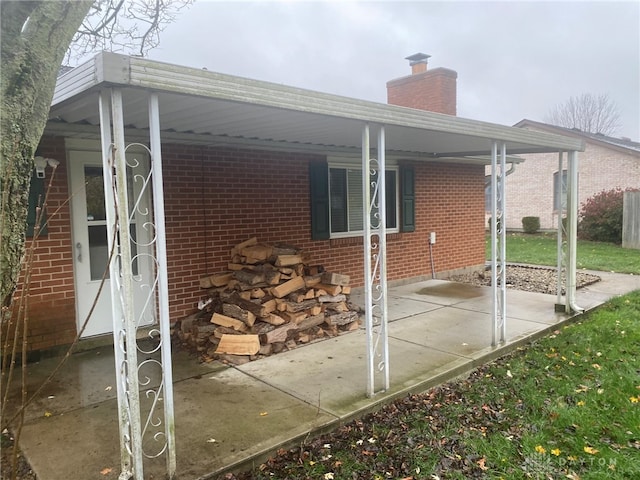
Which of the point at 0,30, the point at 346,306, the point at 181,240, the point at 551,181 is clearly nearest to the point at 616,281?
the point at 346,306

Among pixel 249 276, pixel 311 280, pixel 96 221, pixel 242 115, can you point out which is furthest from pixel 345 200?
pixel 242 115

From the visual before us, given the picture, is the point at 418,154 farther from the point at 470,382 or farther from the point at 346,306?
the point at 470,382

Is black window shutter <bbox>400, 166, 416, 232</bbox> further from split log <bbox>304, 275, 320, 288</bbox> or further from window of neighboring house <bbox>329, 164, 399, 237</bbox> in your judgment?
split log <bbox>304, 275, 320, 288</bbox>

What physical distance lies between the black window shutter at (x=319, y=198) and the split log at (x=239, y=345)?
→ 8.17ft

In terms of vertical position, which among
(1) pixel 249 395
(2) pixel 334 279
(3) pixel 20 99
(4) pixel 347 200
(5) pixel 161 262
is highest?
(3) pixel 20 99

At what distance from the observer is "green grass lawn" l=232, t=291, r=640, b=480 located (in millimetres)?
2965

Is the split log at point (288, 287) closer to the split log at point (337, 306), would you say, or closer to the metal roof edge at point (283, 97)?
the split log at point (337, 306)

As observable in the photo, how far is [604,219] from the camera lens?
1564cm

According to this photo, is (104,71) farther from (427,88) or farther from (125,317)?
(427,88)

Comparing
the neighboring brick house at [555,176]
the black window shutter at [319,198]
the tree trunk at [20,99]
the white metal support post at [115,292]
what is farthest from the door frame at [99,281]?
the neighboring brick house at [555,176]

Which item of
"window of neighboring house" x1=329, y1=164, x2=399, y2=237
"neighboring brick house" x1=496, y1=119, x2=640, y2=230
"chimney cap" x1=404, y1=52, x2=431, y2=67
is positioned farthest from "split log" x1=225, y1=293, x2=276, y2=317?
"neighboring brick house" x1=496, y1=119, x2=640, y2=230

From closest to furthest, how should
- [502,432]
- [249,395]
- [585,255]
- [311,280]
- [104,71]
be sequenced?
[104,71]
[502,432]
[249,395]
[311,280]
[585,255]

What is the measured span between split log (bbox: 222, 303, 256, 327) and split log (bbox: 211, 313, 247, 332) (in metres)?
0.05

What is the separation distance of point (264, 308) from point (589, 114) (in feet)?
141
